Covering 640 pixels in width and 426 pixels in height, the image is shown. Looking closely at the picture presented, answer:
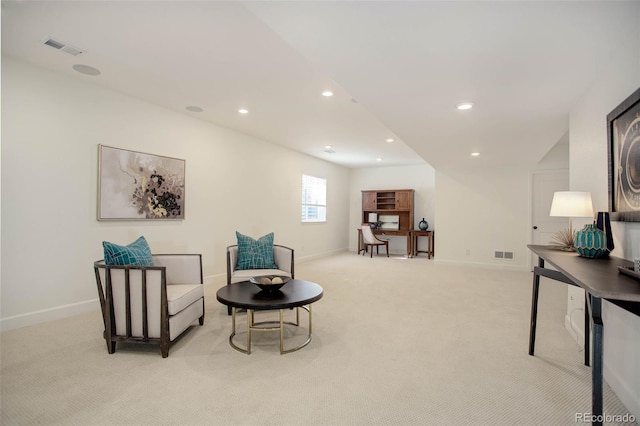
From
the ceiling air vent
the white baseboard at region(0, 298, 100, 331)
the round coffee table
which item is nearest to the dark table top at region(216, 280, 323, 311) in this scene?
the round coffee table

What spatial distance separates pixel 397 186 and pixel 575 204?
6796 mm

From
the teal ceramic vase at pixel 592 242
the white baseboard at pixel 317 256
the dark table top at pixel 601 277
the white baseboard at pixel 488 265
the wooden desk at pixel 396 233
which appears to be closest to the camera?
the dark table top at pixel 601 277

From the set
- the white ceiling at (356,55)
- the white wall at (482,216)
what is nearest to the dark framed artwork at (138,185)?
the white ceiling at (356,55)

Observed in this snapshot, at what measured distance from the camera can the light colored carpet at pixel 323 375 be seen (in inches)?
73.1

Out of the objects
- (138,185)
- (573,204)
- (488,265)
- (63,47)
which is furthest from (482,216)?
(63,47)

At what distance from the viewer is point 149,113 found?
428cm

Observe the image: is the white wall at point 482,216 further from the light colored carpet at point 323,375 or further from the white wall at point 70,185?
the white wall at point 70,185

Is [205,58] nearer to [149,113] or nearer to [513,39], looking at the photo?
[149,113]

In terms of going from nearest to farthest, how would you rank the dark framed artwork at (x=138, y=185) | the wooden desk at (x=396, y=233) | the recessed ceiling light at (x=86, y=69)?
the recessed ceiling light at (x=86, y=69) → the dark framed artwork at (x=138, y=185) → the wooden desk at (x=396, y=233)

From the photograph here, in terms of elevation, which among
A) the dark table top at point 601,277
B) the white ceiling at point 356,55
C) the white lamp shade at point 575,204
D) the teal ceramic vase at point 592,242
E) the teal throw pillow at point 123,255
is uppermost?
the white ceiling at point 356,55

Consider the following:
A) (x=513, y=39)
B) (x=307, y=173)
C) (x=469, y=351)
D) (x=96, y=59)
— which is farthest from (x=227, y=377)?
(x=307, y=173)

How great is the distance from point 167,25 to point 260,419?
8.96 feet

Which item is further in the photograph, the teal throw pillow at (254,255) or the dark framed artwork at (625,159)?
the teal throw pillow at (254,255)

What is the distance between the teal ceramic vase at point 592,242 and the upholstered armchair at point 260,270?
2592mm
